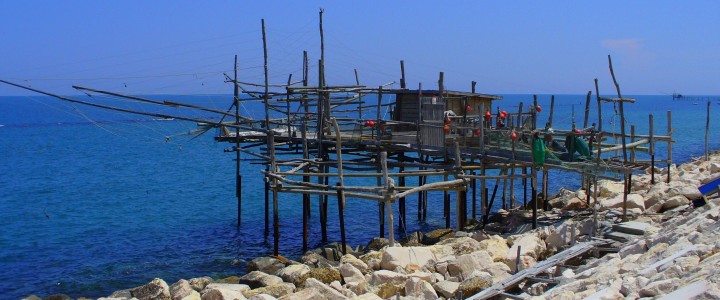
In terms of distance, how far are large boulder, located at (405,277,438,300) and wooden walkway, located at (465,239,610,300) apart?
3.02ft

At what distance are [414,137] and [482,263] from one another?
22.7 feet

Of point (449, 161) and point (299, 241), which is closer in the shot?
point (449, 161)

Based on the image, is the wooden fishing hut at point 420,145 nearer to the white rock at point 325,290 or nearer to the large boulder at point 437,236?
the large boulder at point 437,236

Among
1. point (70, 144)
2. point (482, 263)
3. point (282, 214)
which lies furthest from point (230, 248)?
point (70, 144)

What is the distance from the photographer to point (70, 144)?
6744 centimetres

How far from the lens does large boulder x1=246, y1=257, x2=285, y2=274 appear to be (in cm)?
1700

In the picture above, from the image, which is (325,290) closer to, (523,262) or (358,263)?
(358,263)

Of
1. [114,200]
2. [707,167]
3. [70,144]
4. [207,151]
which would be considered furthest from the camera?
[70,144]

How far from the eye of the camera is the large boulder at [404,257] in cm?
1462

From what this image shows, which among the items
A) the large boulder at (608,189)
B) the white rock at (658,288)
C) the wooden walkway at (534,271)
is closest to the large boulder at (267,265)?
the wooden walkway at (534,271)

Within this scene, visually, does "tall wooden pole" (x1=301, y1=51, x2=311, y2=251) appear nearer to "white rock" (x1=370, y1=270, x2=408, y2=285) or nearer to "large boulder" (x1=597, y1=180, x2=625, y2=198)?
"white rock" (x1=370, y1=270, x2=408, y2=285)

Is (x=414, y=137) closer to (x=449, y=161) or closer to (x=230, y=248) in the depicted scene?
(x=449, y=161)

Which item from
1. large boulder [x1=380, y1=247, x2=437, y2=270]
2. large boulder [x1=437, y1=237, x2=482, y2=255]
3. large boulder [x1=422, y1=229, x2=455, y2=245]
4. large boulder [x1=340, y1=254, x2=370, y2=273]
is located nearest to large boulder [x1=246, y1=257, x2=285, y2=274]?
large boulder [x1=340, y1=254, x2=370, y2=273]

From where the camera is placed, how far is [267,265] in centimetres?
1717
